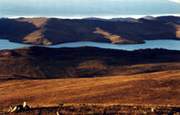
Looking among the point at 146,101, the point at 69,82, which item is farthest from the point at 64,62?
the point at 146,101

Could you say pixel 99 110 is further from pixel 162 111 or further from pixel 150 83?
pixel 150 83

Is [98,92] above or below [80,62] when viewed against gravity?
above

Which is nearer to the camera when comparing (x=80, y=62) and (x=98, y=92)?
(x=98, y=92)

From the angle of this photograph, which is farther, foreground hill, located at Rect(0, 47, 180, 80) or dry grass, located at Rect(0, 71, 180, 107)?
foreground hill, located at Rect(0, 47, 180, 80)

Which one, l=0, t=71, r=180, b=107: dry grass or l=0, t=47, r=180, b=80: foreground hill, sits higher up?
l=0, t=71, r=180, b=107: dry grass
